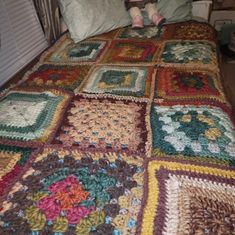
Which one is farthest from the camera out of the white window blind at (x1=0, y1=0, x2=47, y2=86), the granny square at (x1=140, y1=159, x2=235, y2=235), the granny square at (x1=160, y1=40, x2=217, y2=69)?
the white window blind at (x1=0, y1=0, x2=47, y2=86)

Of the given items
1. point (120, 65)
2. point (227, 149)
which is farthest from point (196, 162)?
point (120, 65)

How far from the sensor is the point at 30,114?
1025 millimetres

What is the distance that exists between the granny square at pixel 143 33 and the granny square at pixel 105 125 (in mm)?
791

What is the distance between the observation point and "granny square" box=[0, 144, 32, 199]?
0.75 meters

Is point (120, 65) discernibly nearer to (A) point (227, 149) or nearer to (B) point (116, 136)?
(B) point (116, 136)

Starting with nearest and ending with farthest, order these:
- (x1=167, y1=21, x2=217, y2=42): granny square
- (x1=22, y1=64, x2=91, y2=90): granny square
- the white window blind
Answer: (x1=22, y1=64, x2=91, y2=90): granny square → the white window blind → (x1=167, y1=21, x2=217, y2=42): granny square

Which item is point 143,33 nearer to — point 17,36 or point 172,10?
point 172,10

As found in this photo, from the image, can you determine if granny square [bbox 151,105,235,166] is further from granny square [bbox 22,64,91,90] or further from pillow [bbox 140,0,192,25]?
pillow [bbox 140,0,192,25]

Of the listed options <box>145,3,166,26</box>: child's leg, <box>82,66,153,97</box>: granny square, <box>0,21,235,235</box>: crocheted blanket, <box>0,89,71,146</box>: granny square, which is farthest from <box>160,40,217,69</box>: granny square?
<box>0,89,71,146</box>: granny square

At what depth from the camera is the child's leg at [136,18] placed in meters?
1.83

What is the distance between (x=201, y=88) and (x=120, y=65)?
0.47 metres

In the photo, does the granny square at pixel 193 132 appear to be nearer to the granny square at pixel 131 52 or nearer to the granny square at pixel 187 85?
the granny square at pixel 187 85

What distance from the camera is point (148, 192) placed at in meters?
0.68

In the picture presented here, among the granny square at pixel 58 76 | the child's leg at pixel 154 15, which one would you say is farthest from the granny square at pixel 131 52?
the child's leg at pixel 154 15
